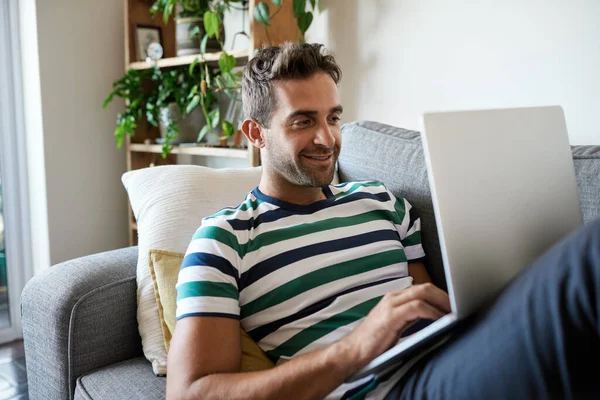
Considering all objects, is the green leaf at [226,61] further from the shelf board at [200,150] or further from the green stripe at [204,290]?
the green stripe at [204,290]

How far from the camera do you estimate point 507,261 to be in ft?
2.74

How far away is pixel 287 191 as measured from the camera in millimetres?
1265

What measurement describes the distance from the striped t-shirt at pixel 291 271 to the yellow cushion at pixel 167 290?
1.1 inches

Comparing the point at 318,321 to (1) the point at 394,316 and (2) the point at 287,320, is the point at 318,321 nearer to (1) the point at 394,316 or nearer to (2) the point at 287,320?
(2) the point at 287,320

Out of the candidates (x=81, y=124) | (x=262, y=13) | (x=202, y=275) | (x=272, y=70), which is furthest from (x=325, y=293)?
(x=81, y=124)

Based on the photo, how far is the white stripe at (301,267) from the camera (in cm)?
111

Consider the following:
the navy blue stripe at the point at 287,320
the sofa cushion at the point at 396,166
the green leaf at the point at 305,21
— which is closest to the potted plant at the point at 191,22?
the green leaf at the point at 305,21

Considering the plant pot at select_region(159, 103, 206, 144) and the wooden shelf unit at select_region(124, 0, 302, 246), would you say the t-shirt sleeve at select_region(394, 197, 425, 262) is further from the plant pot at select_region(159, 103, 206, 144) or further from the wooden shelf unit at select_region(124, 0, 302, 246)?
the plant pot at select_region(159, 103, 206, 144)

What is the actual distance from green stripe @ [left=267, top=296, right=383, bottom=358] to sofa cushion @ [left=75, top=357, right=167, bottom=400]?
237 mm

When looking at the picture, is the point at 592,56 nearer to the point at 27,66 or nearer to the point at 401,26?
the point at 401,26

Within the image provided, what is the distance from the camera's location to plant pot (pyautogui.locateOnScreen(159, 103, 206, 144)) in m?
2.50

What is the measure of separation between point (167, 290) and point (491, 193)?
0.72 meters

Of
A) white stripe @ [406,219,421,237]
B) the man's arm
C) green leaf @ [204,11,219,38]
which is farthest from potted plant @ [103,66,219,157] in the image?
the man's arm

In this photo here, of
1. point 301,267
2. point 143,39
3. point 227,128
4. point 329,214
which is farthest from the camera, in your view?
point 143,39
